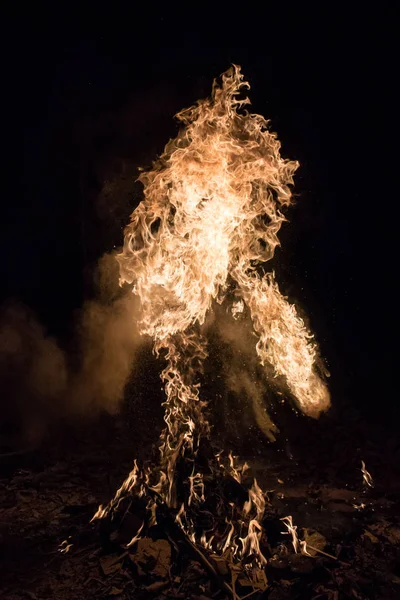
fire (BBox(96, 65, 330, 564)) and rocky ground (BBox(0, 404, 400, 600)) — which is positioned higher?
fire (BBox(96, 65, 330, 564))

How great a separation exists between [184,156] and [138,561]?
18.0ft

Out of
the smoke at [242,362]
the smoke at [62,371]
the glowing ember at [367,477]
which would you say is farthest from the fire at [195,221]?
the smoke at [242,362]

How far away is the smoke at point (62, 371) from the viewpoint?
32.4 feet

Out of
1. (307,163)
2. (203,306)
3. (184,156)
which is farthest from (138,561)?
(307,163)

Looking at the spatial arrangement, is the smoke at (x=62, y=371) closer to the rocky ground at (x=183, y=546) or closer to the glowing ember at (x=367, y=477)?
the rocky ground at (x=183, y=546)

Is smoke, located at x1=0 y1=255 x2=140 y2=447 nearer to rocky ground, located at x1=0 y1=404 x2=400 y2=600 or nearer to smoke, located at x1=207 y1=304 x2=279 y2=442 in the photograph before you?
rocky ground, located at x1=0 y1=404 x2=400 y2=600

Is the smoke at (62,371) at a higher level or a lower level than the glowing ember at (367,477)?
higher

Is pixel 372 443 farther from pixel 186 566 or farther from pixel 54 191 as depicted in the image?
pixel 54 191

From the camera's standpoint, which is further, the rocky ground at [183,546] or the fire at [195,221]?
the fire at [195,221]

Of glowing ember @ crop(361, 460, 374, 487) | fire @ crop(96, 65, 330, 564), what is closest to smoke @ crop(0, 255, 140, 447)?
fire @ crop(96, 65, 330, 564)

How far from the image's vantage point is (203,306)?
678 centimetres

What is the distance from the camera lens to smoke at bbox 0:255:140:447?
388 inches

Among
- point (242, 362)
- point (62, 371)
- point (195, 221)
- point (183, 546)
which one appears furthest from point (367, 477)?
point (62, 371)

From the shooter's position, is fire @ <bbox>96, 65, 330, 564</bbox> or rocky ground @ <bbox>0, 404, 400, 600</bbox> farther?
fire @ <bbox>96, 65, 330, 564</bbox>
